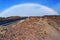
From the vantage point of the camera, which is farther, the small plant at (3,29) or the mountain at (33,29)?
the small plant at (3,29)

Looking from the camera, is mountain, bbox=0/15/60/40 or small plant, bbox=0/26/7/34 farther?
small plant, bbox=0/26/7/34

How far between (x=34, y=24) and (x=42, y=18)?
56 cm

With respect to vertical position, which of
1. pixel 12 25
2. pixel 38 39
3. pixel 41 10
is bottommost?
pixel 38 39

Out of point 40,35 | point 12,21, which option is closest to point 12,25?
point 12,21

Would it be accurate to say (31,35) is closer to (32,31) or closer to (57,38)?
(32,31)

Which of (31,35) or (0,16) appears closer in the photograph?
(31,35)

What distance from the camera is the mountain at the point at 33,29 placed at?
721 centimetres

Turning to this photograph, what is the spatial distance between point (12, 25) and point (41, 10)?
1.65m

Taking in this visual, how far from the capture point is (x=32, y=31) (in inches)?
291

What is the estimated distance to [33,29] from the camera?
7504 mm

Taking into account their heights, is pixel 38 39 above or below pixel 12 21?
below

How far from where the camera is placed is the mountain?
7207 millimetres

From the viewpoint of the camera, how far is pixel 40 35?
7.25 metres

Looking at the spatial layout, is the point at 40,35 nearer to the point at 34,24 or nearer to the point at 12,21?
the point at 34,24
